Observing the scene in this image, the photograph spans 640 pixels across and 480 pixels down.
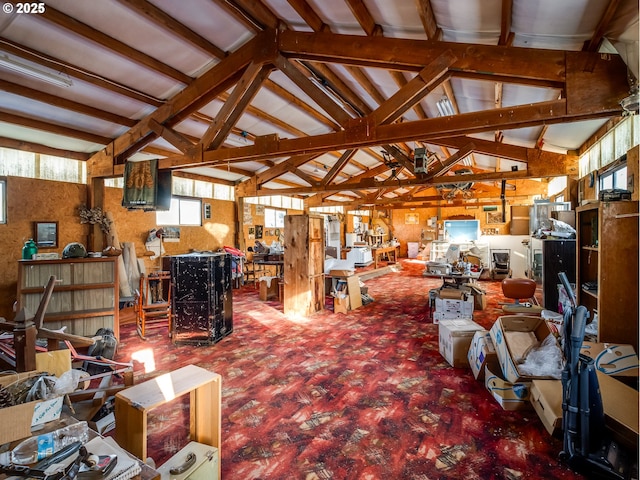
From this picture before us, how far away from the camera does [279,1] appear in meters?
3.38

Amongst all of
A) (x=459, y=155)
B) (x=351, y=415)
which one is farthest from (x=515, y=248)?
(x=351, y=415)

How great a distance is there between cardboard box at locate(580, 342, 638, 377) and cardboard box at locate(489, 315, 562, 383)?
398mm

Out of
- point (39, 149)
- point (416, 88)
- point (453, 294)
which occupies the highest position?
point (416, 88)

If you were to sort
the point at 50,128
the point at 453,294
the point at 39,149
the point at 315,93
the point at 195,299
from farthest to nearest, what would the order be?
the point at 453,294 → the point at 39,149 → the point at 50,128 → the point at 195,299 → the point at 315,93

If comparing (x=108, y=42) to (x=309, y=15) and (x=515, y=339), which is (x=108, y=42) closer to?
(x=309, y=15)

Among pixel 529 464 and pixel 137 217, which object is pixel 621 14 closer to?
pixel 529 464

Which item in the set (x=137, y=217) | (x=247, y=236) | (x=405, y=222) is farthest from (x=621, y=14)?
(x=405, y=222)

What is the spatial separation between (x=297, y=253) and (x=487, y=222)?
1273cm

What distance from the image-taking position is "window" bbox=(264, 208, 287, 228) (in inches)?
415

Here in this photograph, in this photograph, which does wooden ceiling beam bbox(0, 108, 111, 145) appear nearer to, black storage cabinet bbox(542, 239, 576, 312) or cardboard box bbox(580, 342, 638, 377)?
cardboard box bbox(580, 342, 638, 377)

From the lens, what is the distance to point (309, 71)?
14.7 feet

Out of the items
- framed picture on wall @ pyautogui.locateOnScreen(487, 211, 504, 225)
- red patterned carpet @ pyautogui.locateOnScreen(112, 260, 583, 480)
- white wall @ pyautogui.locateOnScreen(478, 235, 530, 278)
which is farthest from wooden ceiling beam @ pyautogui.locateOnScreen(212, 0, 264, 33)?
framed picture on wall @ pyautogui.locateOnScreen(487, 211, 504, 225)

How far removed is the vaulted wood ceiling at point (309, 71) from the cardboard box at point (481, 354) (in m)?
2.24

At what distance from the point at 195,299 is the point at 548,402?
413 cm
